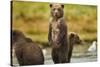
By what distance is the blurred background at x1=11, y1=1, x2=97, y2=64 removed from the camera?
242cm

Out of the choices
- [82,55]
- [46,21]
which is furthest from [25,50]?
[82,55]

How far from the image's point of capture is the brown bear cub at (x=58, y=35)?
2549mm

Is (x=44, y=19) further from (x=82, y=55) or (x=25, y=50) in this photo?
(x=82, y=55)

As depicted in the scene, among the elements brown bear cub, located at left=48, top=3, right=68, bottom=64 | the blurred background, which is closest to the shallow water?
the blurred background

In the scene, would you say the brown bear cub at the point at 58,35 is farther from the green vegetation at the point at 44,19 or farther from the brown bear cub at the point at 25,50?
the brown bear cub at the point at 25,50

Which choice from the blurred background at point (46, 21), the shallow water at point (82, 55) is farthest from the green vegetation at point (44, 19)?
the shallow water at point (82, 55)

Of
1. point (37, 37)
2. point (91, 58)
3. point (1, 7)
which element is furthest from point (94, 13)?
point (1, 7)

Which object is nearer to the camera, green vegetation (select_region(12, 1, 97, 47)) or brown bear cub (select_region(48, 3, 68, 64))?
green vegetation (select_region(12, 1, 97, 47))

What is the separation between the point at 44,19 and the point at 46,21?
0.04 m

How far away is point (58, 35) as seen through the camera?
2.57 metres

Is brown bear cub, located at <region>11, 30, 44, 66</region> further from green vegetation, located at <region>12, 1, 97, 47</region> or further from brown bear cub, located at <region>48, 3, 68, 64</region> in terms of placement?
brown bear cub, located at <region>48, 3, 68, 64</region>

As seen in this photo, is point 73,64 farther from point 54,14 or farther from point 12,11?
point 12,11

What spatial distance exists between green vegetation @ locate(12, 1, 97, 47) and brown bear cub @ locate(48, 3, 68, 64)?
0.07m

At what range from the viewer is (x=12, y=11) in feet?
7.79
